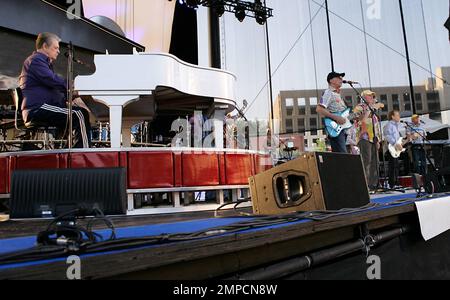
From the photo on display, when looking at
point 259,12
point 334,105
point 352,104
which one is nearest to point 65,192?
point 334,105

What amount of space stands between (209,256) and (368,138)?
427cm

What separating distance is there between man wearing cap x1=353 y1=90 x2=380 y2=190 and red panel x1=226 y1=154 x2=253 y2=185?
1570 millimetres

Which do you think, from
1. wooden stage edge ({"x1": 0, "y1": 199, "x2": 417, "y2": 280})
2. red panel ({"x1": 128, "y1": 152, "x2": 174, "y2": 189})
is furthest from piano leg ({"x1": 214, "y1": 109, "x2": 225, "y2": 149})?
wooden stage edge ({"x1": 0, "y1": 199, "x2": 417, "y2": 280})

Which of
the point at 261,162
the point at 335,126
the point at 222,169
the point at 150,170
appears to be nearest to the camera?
the point at 150,170

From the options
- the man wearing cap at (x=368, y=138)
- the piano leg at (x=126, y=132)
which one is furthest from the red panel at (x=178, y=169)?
the man wearing cap at (x=368, y=138)

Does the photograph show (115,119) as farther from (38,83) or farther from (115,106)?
(38,83)

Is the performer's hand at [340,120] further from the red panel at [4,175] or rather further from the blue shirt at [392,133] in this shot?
the red panel at [4,175]

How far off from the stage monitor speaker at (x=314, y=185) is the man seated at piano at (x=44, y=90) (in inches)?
78.2

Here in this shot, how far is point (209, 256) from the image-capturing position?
3.64 ft

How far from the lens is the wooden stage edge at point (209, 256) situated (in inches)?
32.9

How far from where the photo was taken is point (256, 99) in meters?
10.9

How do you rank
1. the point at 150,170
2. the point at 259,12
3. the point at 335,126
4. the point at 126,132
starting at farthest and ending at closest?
the point at 259,12, the point at 126,132, the point at 335,126, the point at 150,170

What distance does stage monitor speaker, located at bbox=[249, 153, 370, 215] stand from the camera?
181 cm
